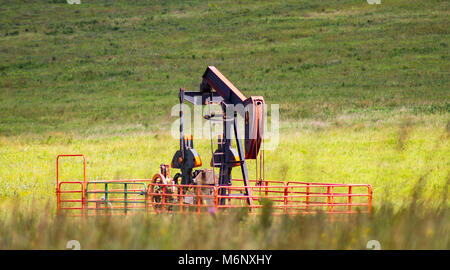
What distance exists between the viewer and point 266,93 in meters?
51.6

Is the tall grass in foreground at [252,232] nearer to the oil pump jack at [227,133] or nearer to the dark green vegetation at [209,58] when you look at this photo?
the oil pump jack at [227,133]

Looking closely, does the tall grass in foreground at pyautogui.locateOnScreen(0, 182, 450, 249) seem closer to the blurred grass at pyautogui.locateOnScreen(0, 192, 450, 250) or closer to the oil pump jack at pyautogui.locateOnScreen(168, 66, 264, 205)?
the blurred grass at pyautogui.locateOnScreen(0, 192, 450, 250)

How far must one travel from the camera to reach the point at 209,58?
205 ft

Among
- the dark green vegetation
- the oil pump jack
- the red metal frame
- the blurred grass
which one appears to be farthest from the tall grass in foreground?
the dark green vegetation

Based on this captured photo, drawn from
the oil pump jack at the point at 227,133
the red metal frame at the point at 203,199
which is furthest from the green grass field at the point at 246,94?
the oil pump jack at the point at 227,133

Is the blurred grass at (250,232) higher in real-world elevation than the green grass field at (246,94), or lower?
lower

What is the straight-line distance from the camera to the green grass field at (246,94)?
18.6 feet

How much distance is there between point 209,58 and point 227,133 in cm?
4853

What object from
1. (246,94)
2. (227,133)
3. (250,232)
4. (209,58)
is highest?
(209,58)

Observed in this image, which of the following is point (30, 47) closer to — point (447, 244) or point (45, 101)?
point (45, 101)

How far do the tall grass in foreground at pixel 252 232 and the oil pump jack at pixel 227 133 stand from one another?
22.7ft

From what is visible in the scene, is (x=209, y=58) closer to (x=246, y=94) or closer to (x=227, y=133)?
(x=246, y=94)

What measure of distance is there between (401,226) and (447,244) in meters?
0.41

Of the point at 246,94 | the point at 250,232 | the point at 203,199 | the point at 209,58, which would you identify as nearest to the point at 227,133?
the point at 203,199
